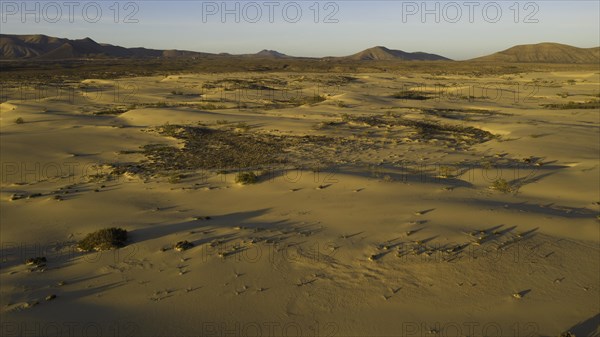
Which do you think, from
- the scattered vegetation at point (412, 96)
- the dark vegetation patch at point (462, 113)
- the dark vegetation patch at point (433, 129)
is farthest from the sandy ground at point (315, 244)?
the scattered vegetation at point (412, 96)

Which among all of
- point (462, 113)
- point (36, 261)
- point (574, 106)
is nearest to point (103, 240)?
point (36, 261)

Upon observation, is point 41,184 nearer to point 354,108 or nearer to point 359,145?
point 359,145

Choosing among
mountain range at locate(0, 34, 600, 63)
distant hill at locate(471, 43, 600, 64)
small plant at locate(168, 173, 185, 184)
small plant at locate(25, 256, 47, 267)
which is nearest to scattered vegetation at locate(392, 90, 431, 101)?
small plant at locate(168, 173, 185, 184)

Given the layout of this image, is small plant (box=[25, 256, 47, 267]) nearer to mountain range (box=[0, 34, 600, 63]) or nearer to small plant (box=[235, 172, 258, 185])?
small plant (box=[235, 172, 258, 185])

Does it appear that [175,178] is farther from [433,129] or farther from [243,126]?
[433,129]

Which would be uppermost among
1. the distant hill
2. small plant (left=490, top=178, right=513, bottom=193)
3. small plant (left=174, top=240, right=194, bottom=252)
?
the distant hill

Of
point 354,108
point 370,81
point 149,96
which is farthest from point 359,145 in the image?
point 370,81
